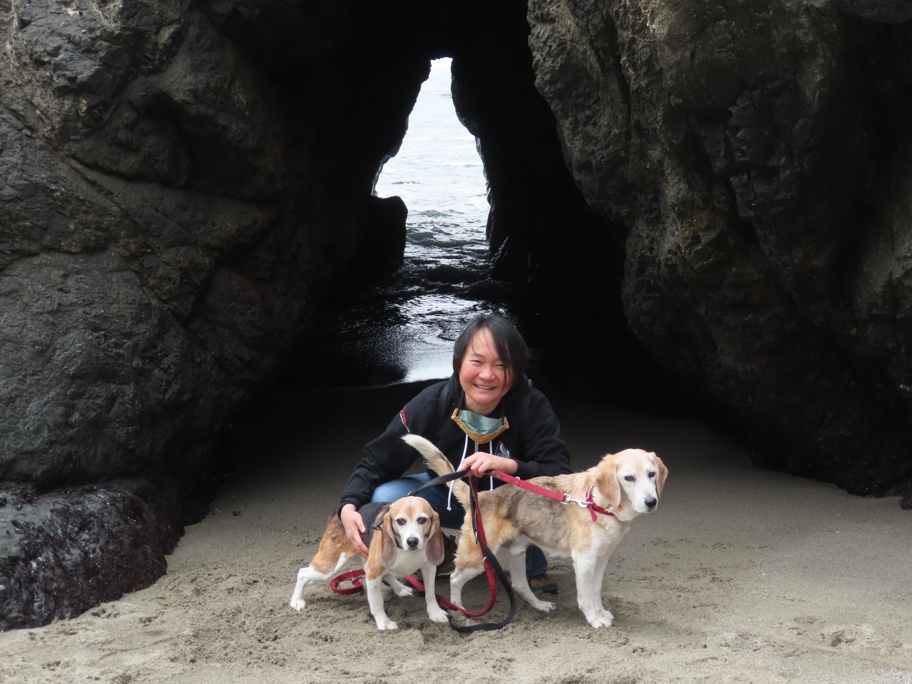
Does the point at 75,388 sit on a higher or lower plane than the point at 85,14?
lower

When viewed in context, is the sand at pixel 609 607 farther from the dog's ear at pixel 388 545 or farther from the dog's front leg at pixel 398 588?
the dog's ear at pixel 388 545

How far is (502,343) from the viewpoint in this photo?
3975 millimetres

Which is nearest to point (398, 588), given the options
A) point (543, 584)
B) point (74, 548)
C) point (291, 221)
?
point (543, 584)

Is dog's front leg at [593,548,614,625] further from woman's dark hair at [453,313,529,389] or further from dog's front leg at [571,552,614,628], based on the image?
woman's dark hair at [453,313,529,389]

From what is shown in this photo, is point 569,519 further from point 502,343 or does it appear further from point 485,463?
point 502,343

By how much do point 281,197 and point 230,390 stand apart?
1444 millimetres

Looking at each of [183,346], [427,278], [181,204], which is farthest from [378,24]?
[427,278]

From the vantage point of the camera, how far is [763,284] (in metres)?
5.15

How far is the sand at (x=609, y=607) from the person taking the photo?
3.43 meters

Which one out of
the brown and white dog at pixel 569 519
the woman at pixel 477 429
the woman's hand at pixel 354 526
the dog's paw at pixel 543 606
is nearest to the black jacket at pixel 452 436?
the woman at pixel 477 429

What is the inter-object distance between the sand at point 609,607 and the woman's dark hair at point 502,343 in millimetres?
1154

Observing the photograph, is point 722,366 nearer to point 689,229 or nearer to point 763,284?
point 763,284

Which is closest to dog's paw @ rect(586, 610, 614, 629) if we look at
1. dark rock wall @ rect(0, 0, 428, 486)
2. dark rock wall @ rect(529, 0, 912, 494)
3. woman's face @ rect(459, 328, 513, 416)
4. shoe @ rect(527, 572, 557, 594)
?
shoe @ rect(527, 572, 557, 594)

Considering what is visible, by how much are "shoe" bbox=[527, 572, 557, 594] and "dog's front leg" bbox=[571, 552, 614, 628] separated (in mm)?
445
